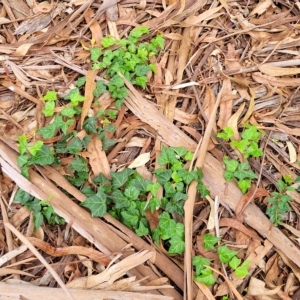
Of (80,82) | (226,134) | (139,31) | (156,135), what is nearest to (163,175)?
(156,135)

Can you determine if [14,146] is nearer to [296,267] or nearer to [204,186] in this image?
[204,186]

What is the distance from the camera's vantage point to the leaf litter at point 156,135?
1503mm

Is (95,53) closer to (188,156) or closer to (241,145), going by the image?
(188,156)

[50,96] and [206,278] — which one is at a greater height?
[50,96]

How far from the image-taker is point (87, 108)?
1.64 m

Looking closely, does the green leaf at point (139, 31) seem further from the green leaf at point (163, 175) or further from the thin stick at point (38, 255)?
the thin stick at point (38, 255)

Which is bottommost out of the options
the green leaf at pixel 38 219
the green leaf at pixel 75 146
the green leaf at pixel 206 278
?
the green leaf at pixel 206 278

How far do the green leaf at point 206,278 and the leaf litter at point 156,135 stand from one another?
3 centimetres

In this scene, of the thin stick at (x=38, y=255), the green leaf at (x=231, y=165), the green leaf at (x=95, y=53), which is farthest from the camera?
the green leaf at (x=95, y=53)

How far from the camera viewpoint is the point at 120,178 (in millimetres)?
1562

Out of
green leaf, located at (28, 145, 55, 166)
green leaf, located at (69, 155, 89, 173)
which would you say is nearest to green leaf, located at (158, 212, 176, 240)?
green leaf, located at (69, 155, 89, 173)

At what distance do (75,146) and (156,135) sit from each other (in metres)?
0.32

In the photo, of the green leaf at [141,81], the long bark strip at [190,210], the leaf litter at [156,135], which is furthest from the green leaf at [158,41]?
the long bark strip at [190,210]

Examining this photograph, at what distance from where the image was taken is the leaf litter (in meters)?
1.50
